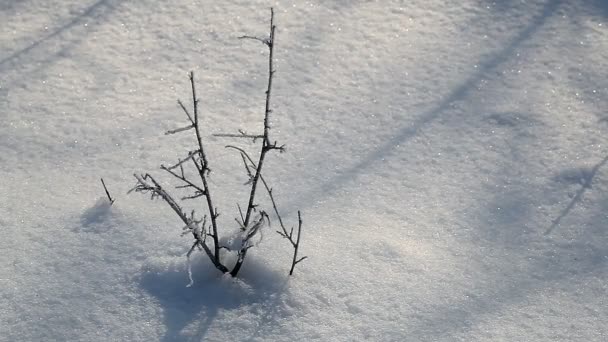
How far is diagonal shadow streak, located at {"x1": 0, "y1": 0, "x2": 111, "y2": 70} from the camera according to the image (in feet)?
12.8

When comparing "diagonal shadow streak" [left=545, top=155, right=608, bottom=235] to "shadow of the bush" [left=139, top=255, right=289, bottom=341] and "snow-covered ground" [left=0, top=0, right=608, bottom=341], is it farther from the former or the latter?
"shadow of the bush" [left=139, top=255, right=289, bottom=341]

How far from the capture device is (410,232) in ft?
9.79

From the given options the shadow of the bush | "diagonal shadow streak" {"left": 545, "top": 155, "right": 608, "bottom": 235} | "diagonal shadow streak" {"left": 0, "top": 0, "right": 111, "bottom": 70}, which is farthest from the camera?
"diagonal shadow streak" {"left": 0, "top": 0, "right": 111, "bottom": 70}

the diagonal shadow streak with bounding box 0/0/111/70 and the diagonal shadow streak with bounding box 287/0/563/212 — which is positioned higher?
the diagonal shadow streak with bounding box 287/0/563/212

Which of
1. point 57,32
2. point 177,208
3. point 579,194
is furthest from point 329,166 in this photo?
point 57,32

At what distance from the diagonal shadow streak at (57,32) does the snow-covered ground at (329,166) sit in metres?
0.02

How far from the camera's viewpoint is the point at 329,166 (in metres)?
3.30

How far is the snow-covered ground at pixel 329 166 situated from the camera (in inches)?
105

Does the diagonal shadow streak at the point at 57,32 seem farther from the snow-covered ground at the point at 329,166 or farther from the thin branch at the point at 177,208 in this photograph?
the thin branch at the point at 177,208

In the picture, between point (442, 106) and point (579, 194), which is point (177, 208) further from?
point (579, 194)

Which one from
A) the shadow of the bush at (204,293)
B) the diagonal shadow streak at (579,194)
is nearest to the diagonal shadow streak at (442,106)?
the shadow of the bush at (204,293)

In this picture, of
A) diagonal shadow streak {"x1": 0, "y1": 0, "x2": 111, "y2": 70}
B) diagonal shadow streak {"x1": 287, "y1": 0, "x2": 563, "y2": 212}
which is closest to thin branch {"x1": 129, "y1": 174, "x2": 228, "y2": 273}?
diagonal shadow streak {"x1": 287, "y1": 0, "x2": 563, "y2": 212}

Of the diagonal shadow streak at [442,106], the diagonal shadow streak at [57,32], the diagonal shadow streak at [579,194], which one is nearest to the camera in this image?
the diagonal shadow streak at [579,194]

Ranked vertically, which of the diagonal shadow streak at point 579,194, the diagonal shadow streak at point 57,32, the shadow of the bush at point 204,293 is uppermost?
the diagonal shadow streak at point 579,194
